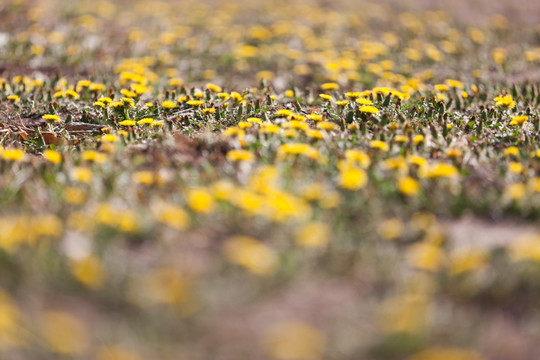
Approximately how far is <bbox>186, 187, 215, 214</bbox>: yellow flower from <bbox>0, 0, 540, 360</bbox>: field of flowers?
1 cm

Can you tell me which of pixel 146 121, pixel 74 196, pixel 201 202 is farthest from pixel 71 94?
pixel 201 202

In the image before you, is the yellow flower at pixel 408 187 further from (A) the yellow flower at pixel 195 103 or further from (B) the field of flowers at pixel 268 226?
(A) the yellow flower at pixel 195 103

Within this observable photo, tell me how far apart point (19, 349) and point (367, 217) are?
170 cm

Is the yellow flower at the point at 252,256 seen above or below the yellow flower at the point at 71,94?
below

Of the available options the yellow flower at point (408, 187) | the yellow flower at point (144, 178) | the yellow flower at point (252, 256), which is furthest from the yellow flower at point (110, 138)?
the yellow flower at point (408, 187)

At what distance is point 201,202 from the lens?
9.29 feet

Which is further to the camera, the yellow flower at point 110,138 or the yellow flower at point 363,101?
the yellow flower at point 363,101

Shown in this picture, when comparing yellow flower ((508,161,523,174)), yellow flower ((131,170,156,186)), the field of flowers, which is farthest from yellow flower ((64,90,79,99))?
yellow flower ((508,161,523,174))

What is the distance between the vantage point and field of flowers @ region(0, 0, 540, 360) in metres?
2.24

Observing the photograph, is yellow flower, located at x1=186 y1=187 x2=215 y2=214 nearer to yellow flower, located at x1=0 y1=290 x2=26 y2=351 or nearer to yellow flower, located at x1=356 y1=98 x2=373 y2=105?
yellow flower, located at x1=0 y1=290 x2=26 y2=351

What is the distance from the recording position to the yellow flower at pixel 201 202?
9.25ft

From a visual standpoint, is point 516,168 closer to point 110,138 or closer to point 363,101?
Result: point 363,101

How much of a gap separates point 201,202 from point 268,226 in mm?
332

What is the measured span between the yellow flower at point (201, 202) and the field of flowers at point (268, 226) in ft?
0.04
